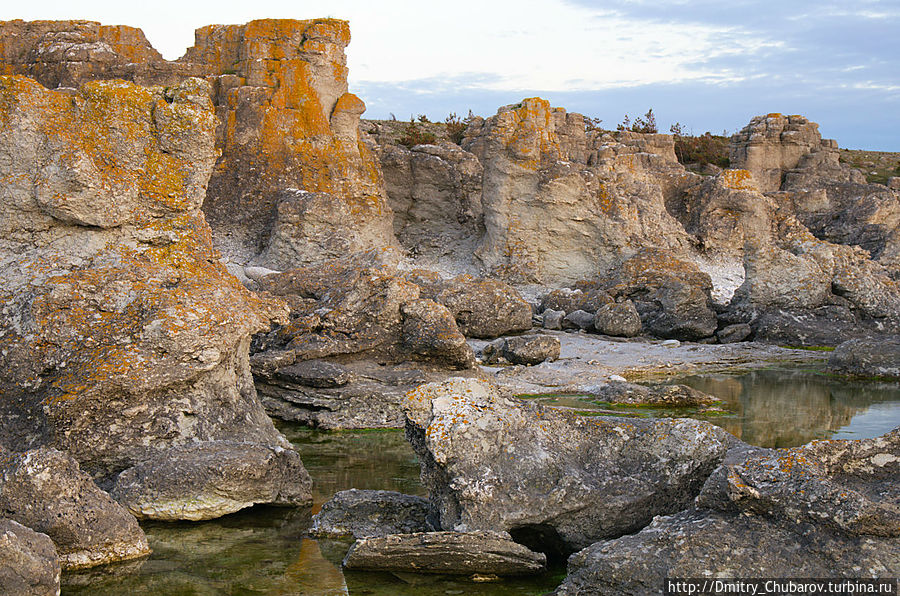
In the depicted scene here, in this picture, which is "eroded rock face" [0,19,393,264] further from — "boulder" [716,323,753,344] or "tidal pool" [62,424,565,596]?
"tidal pool" [62,424,565,596]

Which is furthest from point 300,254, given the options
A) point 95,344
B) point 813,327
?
point 95,344

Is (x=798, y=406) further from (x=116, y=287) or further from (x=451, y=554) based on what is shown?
(x=116, y=287)

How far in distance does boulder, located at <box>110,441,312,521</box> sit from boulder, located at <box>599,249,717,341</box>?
13.9 metres

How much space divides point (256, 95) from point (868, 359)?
16063mm

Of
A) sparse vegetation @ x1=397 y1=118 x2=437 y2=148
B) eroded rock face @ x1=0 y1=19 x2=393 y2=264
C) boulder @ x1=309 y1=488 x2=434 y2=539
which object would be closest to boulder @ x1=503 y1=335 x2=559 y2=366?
eroded rock face @ x1=0 y1=19 x2=393 y2=264

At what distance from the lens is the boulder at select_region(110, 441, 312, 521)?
311 inches

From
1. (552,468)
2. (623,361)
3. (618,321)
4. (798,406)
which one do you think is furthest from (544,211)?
(552,468)

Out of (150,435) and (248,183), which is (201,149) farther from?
(248,183)

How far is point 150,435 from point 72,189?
2.96 metres

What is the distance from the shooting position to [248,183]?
23.9 meters

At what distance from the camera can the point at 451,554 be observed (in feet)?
21.5

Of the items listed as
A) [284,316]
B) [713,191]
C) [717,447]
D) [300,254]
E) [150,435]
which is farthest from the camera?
[713,191]

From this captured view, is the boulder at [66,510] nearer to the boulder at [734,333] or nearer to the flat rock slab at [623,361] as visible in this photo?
the flat rock slab at [623,361]

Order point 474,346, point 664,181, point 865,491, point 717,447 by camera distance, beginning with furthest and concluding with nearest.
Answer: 1. point 664,181
2. point 474,346
3. point 717,447
4. point 865,491
